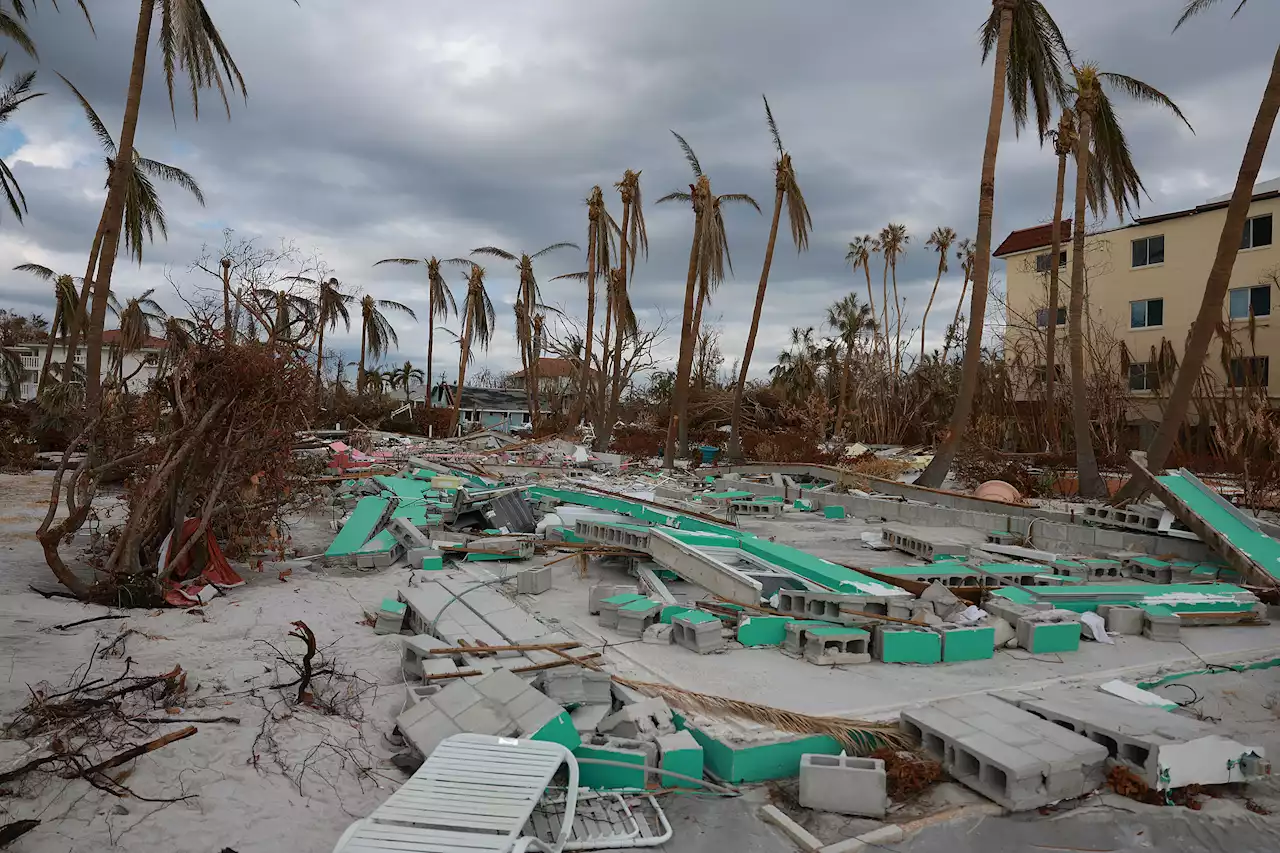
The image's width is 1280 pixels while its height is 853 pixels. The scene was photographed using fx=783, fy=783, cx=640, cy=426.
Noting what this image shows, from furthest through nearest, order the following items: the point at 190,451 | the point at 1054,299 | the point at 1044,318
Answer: the point at 1044,318 → the point at 1054,299 → the point at 190,451

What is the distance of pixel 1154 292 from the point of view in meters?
26.2

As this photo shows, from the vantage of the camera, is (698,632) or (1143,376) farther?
(1143,376)

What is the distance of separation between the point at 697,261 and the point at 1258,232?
1737 centimetres

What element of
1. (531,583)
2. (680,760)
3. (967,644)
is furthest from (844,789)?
(531,583)

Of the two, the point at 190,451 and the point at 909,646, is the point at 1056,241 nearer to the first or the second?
the point at 909,646

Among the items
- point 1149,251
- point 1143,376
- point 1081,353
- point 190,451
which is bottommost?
point 190,451

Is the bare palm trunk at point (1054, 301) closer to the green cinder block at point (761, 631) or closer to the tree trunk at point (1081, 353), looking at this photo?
the tree trunk at point (1081, 353)

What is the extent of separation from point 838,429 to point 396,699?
23668 mm

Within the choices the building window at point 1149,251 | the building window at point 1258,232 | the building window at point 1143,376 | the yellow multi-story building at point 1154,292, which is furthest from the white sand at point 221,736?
the building window at point 1149,251

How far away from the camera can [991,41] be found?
15227mm

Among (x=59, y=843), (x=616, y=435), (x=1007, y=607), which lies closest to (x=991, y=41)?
(x=1007, y=607)

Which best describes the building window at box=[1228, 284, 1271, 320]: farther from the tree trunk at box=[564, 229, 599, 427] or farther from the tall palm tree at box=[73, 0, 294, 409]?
the tall palm tree at box=[73, 0, 294, 409]

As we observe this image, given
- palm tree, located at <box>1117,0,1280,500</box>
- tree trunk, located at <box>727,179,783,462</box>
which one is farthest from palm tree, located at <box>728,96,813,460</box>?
palm tree, located at <box>1117,0,1280,500</box>

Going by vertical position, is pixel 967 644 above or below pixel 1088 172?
below
